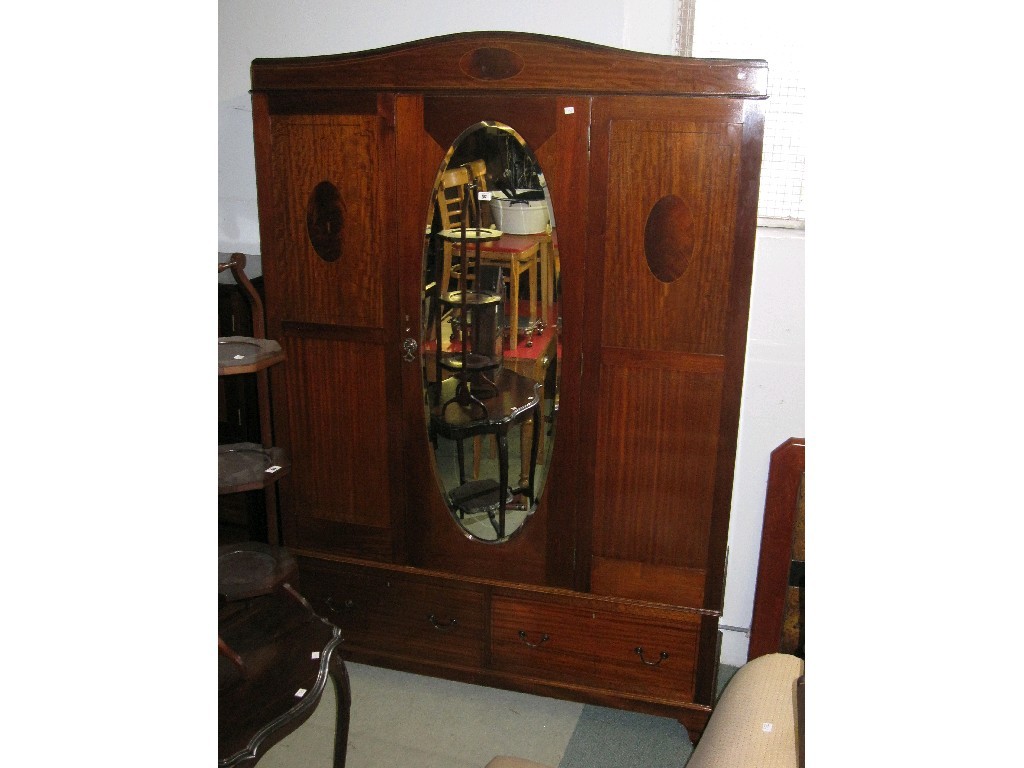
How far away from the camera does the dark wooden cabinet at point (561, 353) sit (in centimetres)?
188

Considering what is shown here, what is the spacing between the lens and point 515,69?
1.90 meters

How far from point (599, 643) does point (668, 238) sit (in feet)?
3.72

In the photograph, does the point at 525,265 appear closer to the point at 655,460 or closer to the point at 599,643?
the point at 655,460

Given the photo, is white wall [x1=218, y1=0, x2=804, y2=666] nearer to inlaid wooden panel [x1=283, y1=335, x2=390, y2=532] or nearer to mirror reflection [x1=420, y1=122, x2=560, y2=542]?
mirror reflection [x1=420, y1=122, x2=560, y2=542]

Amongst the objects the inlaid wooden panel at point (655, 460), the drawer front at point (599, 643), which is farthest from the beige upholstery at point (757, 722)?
the drawer front at point (599, 643)

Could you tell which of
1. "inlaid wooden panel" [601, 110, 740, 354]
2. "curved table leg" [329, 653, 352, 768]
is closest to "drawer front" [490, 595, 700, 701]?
"curved table leg" [329, 653, 352, 768]

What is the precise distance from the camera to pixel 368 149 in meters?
2.05

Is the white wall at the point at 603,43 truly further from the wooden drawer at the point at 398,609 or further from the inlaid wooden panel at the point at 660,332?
the wooden drawer at the point at 398,609

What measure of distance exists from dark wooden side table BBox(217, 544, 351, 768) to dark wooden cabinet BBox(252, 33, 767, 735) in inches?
23.8

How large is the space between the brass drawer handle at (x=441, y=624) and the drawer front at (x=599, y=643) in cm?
12

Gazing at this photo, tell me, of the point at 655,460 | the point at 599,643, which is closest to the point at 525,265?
the point at 655,460

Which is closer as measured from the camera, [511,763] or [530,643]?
[511,763]
